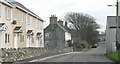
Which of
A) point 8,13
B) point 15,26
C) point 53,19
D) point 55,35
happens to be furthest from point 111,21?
point 55,35

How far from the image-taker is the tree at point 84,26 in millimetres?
113875

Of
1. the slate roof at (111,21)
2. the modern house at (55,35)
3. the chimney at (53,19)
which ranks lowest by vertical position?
the modern house at (55,35)

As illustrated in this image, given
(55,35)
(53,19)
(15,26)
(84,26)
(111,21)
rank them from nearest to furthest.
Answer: (15,26)
(111,21)
(53,19)
(55,35)
(84,26)

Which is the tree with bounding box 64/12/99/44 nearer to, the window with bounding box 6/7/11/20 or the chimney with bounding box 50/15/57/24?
the chimney with bounding box 50/15/57/24

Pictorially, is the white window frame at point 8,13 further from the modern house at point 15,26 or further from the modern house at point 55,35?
the modern house at point 55,35

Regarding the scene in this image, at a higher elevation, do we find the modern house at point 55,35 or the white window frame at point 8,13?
the white window frame at point 8,13

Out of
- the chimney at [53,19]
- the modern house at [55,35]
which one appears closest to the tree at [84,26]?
the modern house at [55,35]

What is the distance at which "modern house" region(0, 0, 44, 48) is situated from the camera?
44656mm

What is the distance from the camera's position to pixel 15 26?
52156mm

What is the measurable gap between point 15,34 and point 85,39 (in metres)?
65.6

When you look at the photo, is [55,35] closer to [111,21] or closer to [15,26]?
[111,21]

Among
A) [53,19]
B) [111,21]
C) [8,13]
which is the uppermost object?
[53,19]

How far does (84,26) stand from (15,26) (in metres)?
64.4

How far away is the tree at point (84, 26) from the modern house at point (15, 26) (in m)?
46.0
